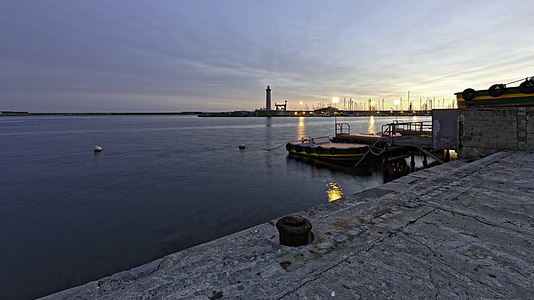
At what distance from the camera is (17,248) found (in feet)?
27.3

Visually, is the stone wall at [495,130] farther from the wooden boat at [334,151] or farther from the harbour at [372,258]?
the wooden boat at [334,151]

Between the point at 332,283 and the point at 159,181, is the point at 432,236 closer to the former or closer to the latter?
the point at 332,283

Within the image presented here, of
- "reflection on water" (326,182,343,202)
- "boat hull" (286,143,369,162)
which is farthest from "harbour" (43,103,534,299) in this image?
"boat hull" (286,143,369,162)

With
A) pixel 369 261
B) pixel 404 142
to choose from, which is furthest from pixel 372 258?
pixel 404 142

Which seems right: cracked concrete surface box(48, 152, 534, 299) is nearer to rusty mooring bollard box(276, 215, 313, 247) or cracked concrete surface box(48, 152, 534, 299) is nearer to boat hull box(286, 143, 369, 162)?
rusty mooring bollard box(276, 215, 313, 247)

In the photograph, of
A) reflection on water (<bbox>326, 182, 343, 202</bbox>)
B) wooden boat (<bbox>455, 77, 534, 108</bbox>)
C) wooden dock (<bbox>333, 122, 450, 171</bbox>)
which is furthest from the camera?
wooden dock (<bbox>333, 122, 450, 171</bbox>)

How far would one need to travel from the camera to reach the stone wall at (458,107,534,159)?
1062 centimetres

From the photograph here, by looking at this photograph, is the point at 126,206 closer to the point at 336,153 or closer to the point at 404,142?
the point at 336,153

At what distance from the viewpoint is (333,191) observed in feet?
46.4

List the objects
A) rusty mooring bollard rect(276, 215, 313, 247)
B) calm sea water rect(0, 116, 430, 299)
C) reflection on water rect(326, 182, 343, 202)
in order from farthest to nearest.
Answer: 1. reflection on water rect(326, 182, 343, 202)
2. calm sea water rect(0, 116, 430, 299)
3. rusty mooring bollard rect(276, 215, 313, 247)

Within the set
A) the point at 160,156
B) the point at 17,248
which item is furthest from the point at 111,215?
the point at 160,156

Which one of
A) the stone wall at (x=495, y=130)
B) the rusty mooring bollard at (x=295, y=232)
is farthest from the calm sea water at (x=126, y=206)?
the rusty mooring bollard at (x=295, y=232)

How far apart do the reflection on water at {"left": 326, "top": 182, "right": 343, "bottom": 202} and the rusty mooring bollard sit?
9.54m

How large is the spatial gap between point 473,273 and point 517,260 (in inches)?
29.5
